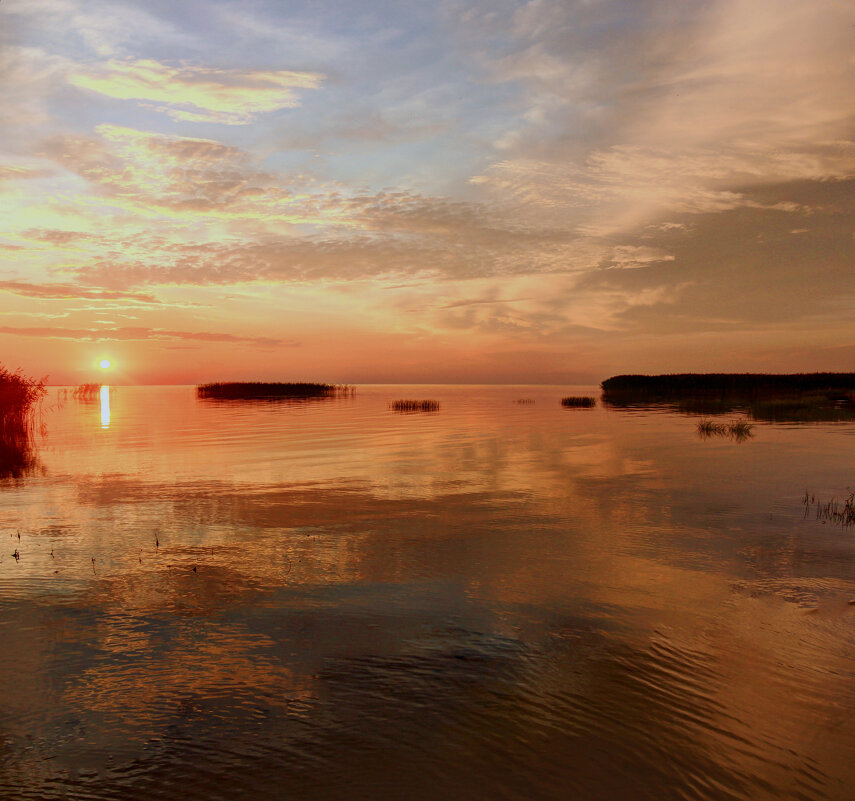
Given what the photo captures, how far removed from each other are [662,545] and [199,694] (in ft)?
33.8

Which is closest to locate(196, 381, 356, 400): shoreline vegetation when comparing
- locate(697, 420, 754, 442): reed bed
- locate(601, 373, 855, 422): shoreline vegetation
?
locate(601, 373, 855, 422): shoreline vegetation

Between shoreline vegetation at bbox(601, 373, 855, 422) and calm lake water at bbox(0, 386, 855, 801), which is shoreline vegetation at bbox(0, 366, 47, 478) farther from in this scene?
shoreline vegetation at bbox(601, 373, 855, 422)

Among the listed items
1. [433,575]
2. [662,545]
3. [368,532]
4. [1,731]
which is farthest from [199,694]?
[662,545]

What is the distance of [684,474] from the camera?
23312mm

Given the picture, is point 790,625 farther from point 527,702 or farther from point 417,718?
point 417,718

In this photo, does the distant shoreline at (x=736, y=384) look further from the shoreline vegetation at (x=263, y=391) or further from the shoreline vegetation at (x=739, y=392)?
the shoreline vegetation at (x=263, y=391)

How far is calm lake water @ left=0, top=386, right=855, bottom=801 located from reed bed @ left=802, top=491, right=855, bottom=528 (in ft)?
1.33

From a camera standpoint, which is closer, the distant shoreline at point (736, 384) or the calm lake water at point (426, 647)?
the calm lake water at point (426, 647)

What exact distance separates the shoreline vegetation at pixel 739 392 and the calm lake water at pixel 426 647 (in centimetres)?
4949

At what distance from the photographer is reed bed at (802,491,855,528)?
1577cm

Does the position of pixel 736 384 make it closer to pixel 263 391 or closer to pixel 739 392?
pixel 739 392

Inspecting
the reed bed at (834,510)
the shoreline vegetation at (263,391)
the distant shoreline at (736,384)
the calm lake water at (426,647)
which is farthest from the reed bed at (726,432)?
the shoreline vegetation at (263,391)

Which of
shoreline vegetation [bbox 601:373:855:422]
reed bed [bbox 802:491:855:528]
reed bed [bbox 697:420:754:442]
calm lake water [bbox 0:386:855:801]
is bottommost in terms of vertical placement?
calm lake water [bbox 0:386:855:801]

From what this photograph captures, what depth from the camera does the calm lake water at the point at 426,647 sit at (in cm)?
571
